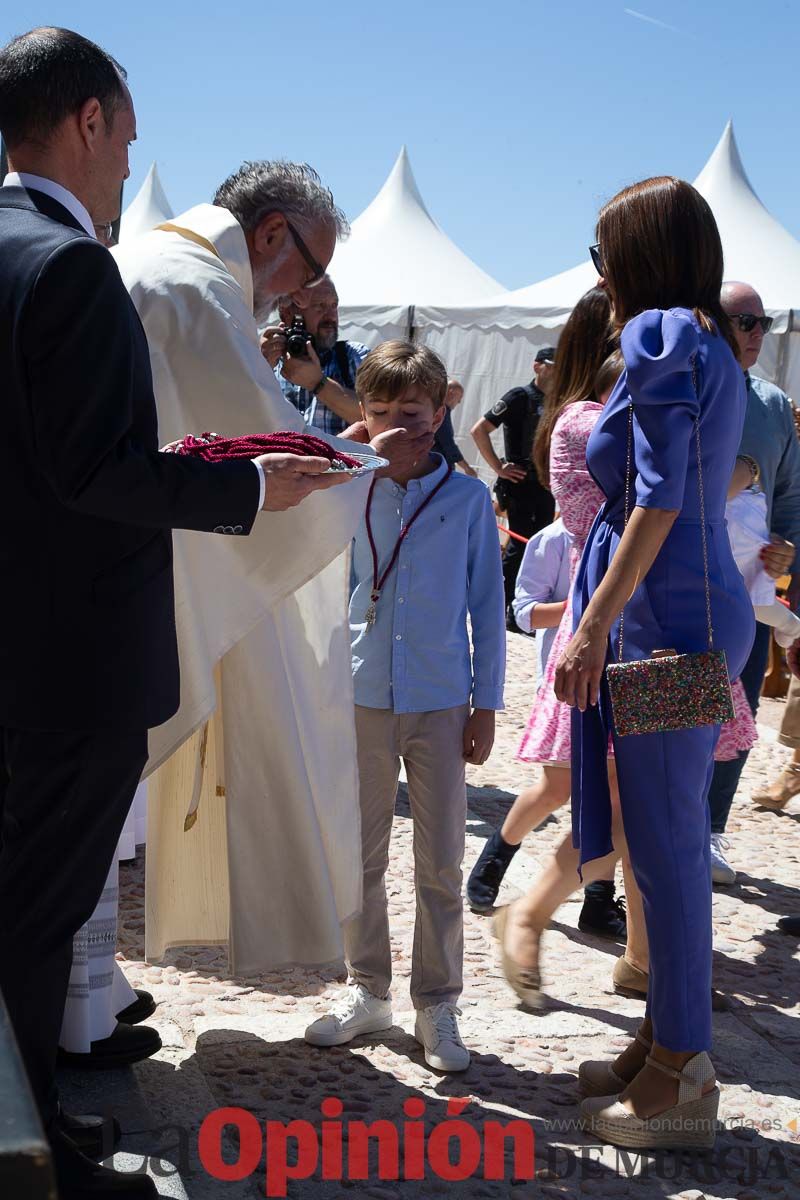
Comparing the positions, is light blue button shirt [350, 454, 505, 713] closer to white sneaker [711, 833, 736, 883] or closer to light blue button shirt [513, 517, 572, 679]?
light blue button shirt [513, 517, 572, 679]

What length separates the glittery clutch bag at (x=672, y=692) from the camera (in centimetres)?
263

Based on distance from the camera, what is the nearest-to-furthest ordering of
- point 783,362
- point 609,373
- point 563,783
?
1. point 609,373
2. point 563,783
3. point 783,362

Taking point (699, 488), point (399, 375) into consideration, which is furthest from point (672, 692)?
point (399, 375)

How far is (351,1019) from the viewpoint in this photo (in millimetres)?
3152

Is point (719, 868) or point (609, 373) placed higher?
point (609, 373)

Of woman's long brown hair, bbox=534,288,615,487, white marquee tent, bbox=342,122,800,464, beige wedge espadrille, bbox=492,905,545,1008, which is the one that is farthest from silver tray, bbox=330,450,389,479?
white marquee tent, bbox=342,122,800,464

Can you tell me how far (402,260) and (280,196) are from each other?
15.6m

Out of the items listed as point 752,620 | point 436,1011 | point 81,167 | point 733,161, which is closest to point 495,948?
point 436,1011

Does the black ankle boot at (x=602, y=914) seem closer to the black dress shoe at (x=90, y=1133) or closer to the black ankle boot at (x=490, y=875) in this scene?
the black ankle boot at (x=490, y=875)

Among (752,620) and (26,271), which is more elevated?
(26,271)

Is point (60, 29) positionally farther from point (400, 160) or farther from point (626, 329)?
point (400, 160)

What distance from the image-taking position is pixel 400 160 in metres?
19.9

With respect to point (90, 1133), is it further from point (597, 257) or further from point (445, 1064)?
point (597, 257)

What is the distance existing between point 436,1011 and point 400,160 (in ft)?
61.1
